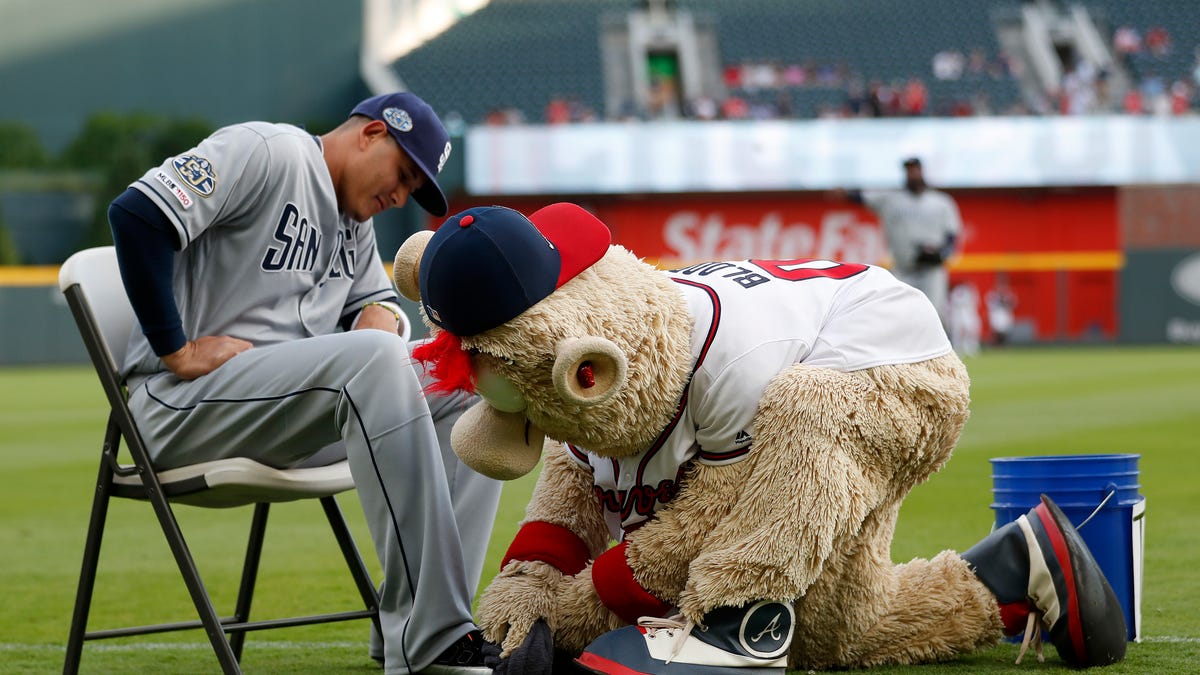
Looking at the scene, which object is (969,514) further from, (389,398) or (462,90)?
(462,90)

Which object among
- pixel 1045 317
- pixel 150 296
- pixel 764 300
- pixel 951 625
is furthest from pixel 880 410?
pixel 1045 317

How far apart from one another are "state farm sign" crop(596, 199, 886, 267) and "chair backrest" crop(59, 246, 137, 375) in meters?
23.2

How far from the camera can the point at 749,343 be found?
8.59ft

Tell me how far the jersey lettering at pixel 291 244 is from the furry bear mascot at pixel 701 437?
57 centimetres

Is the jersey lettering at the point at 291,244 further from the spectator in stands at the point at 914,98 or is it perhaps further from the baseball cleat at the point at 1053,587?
the spectator in stands at the point at 914,98

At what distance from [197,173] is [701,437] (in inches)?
49.8

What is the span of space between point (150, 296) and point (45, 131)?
95.5 feet

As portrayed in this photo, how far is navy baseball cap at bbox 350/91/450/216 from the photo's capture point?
324 cm

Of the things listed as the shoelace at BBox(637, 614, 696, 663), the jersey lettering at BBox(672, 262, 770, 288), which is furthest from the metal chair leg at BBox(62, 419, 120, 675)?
the jersey lettering at BBox(672, 262, 770, 288)

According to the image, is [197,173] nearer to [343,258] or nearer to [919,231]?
[343,258]

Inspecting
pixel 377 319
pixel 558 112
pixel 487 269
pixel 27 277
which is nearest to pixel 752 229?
pixel 558 112

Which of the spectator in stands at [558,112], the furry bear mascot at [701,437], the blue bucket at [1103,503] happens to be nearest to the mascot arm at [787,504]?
the furry bear mascot at [701,437]

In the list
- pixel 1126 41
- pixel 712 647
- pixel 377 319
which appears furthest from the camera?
pixel 1126 41

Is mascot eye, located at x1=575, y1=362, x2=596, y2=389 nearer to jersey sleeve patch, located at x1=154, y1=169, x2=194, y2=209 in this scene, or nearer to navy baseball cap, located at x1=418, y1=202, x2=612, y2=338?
navy baseball cap, located at x1=418, y1=202, x2=612, y2=338
